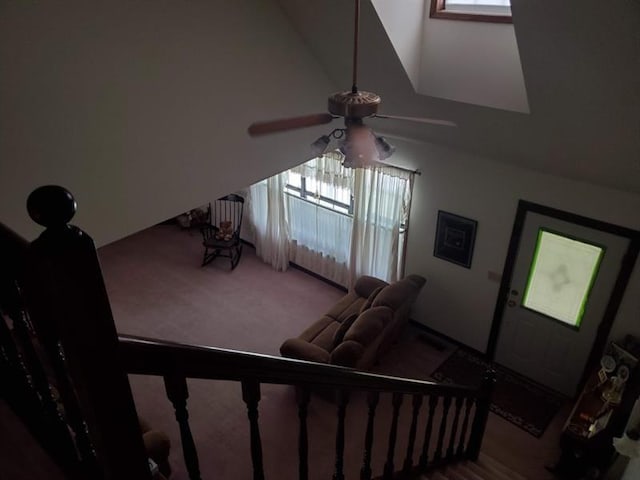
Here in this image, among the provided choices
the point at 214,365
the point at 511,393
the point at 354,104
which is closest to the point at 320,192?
the point at 511,393

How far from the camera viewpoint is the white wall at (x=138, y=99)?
104 inches

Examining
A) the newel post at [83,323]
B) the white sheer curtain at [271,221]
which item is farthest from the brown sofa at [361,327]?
the newel post at [83,323]

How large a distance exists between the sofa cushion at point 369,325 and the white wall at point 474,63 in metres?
2.23

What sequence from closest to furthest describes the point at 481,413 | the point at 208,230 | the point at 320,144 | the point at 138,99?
1. the point at 320,144
2. the point at 138,99
3. the point at 481,413
4. the point at 208,230

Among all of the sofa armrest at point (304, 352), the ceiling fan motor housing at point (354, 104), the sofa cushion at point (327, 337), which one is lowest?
the sofa cushion at point (327, 337)

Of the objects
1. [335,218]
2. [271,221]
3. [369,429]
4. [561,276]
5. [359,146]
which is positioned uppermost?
[359,146]

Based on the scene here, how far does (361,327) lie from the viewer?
4.63 meters

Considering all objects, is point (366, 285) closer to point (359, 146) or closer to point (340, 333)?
point (340, 333)

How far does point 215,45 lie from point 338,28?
3.11 feet

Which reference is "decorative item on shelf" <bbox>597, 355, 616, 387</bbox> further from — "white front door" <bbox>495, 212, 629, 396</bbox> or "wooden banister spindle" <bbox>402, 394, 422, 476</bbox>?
"wooden banister spindle" <bbox>402, 394, 422, 476</bbox>

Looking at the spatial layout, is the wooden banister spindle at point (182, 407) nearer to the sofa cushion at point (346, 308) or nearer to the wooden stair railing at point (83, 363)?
the wooden stair railing at point (83, 363)

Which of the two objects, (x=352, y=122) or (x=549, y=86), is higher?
(x=549, y=86)

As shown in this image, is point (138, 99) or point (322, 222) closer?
point (138, 99)

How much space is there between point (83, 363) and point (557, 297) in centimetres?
502
